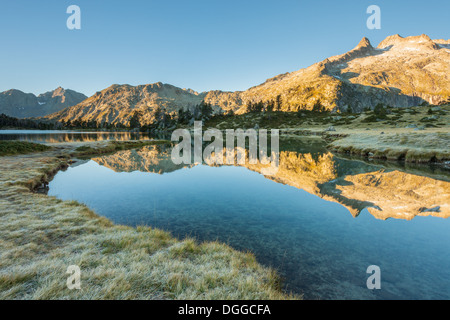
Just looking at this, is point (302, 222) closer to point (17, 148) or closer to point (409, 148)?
point (409, 148)

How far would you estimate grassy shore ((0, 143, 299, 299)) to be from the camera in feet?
18.2

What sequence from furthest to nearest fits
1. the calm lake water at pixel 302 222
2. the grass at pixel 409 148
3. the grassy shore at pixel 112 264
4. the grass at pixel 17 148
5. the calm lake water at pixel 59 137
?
the calm lake water at pixel 59 137 < the grass at pixel 17 148 < the grass at pixel 409 148 < the calm lake water at pixel 302 222 < the grassy shore at pixel 112 264

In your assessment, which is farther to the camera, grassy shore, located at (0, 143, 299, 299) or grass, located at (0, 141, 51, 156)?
grass, located at (0, 141, 51, 156)

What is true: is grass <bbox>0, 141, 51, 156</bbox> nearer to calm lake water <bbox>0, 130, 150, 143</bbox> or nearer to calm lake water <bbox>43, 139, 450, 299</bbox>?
calm lake water <bbox>43, 139, 450, 299</bbox>

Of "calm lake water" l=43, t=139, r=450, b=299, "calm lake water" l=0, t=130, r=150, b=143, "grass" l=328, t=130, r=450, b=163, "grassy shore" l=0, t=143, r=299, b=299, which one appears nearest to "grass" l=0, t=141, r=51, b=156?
"calm lake water" l=43, t=139, r=450, b=299

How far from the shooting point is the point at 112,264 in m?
6.84

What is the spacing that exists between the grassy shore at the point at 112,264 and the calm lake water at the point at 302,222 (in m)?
2.06

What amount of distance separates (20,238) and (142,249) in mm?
5754

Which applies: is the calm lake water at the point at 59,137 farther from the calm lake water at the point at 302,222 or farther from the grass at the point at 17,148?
the calm lake water at the point at 302,222

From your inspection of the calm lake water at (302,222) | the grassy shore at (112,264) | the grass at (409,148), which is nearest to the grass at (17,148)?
the calm lake water at (302,222)

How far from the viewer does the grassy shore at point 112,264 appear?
18.2ft

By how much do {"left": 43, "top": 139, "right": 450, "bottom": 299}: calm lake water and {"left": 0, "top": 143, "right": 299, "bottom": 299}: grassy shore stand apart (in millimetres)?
2064

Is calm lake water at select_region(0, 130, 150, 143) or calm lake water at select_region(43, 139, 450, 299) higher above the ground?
calm lake water at select_region(0, 130, 150, 143)

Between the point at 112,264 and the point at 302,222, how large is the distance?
439 inches
